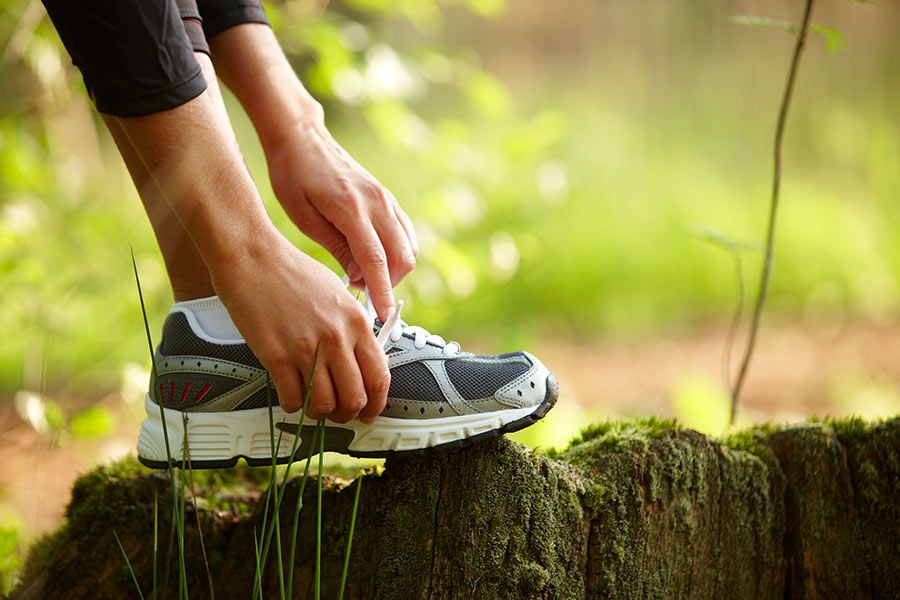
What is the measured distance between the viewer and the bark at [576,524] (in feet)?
4.00

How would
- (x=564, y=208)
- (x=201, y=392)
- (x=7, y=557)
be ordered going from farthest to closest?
(x=564, y=208) < (x=7, y=557) < (x=201, y=392)

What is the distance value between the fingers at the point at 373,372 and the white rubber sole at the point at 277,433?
6 cm

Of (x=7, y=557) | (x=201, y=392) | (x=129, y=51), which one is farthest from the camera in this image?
(x=7, y=557)

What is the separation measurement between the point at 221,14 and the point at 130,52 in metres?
Result: 0.43

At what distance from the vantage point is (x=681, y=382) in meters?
3.50

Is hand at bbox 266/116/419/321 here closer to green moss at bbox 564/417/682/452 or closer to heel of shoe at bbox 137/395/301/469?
heel of shoe at bbox 137/395/301/469

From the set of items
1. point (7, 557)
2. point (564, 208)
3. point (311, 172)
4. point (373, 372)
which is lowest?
point (7, 557)

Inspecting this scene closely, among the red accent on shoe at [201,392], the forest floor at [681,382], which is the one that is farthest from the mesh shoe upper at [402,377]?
the forest floor at [681,382]

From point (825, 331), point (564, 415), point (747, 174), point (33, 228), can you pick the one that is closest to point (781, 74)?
point (747, 174)

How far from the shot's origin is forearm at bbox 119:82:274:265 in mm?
1014

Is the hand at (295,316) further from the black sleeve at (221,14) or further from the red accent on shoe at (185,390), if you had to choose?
the black sleeve at (221,14)

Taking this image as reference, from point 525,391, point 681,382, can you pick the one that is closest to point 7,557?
point 525,391

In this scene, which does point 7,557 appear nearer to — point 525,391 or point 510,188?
point 525,391

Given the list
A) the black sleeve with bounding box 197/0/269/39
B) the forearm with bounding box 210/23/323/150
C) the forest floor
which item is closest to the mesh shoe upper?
the forearm with bounding box 210/23/323/150
